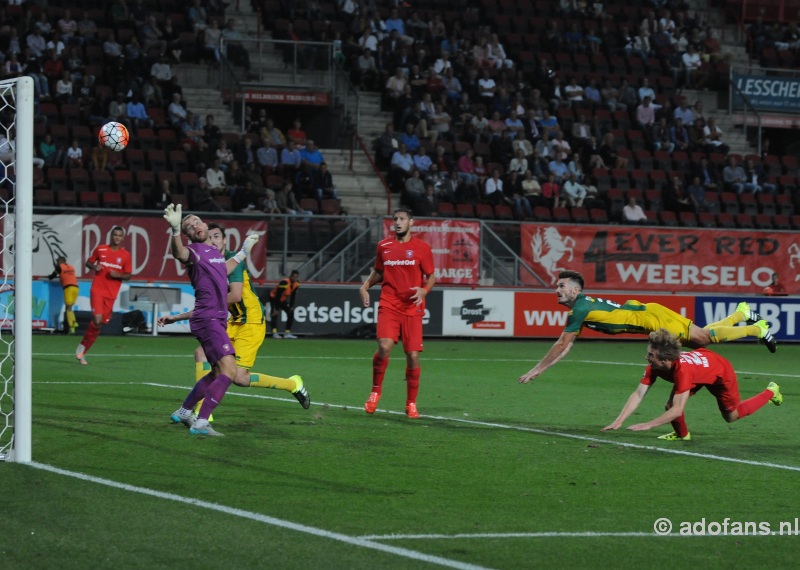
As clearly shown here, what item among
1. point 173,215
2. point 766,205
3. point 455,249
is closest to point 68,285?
point 455,249

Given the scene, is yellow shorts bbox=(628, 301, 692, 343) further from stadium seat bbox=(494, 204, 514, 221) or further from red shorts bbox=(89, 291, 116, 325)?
stadium seat bbox=(494, 204, 514, 221)

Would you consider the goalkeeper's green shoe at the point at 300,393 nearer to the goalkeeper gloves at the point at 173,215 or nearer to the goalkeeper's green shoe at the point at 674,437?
the goalkeeper gloves at the point at 173,215

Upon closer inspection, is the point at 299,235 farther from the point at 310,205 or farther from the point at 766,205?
the point at 766,205

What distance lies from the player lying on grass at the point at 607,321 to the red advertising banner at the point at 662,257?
1667 centimetres

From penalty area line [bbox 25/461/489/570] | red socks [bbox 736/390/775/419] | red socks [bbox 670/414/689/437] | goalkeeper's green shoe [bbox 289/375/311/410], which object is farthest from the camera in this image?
Answer: goalkeeper's green shoe [bbox 289/375/311/410]

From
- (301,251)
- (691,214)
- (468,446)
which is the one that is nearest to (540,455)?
(468,446)

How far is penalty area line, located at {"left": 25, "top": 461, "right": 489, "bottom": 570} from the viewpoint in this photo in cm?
600

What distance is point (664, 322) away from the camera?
1166cm

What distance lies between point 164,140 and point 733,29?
22.1 metres

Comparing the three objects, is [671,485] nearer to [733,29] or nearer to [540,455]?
[540,455]

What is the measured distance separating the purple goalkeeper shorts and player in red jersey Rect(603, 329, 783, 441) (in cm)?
355

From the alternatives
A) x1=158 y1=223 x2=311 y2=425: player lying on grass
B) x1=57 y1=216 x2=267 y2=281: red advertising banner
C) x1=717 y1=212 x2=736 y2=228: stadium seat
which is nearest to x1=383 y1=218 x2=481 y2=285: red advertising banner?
x1=57 y1=216 x2=267 y2=281: red advertising banner

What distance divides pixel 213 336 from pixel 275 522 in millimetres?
3750

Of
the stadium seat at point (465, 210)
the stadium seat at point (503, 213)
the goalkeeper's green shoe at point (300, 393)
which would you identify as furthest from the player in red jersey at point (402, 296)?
the stadium seat at point (503, 213)
